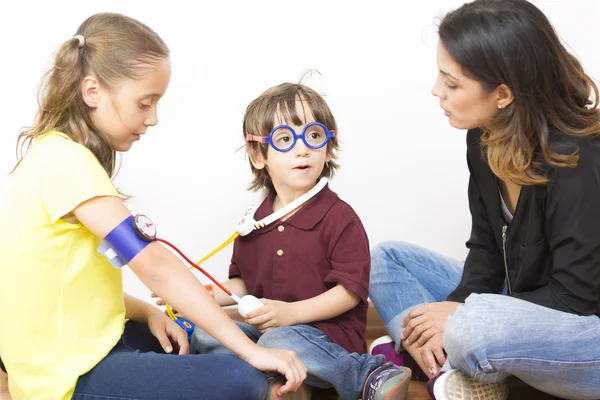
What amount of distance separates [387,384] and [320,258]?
0.30 meters

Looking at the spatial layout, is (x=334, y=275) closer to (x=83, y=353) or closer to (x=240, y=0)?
(x=83, y=353)

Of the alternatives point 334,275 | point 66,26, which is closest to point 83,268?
point 334,275

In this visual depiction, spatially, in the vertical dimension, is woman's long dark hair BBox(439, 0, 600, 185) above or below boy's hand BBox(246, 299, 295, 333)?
above

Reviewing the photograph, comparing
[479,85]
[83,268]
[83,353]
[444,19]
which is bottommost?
[83,353]

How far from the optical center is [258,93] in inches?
85.7

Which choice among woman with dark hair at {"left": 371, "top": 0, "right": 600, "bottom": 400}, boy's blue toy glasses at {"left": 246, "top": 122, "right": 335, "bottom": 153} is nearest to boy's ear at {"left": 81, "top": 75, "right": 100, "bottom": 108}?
boy's blue toy glasses at {"left": 246, "top": 122, "right": 335, "bottom": 153}

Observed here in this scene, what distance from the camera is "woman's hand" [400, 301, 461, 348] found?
5.52ft

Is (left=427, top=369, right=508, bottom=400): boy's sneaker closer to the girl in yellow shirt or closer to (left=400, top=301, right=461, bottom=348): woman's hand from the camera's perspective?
(left=400, top=301, right=461, bottom=348): woman's hand

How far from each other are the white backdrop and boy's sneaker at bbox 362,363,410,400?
726mm

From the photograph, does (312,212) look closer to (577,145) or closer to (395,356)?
(395,356)

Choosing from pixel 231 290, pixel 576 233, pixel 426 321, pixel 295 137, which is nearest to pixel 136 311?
pixel 231 290

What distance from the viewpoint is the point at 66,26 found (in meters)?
2.11

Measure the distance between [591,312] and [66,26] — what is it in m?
1.42

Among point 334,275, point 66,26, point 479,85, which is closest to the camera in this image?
point 479,85
